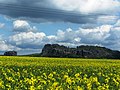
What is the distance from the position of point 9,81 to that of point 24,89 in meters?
3.36

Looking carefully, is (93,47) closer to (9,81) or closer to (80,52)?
(80,52)

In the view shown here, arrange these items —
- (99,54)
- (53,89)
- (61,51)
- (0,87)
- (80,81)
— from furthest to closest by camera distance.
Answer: (99,54)
(61,51)
(80,81)
(0,87)
(53,89)

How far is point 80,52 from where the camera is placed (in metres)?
140

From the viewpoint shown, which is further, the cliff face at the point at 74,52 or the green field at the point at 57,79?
the cliff face at the point at 74,52

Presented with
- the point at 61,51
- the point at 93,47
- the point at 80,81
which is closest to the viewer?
the point at 80,81

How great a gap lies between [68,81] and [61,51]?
123 m

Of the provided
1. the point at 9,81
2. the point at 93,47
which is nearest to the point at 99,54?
the point at 93,47

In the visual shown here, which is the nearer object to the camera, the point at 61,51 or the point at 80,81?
the point at 80,81

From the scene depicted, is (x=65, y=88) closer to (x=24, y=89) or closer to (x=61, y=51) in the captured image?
(x=24, y=89)

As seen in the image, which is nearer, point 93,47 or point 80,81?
point 80,81

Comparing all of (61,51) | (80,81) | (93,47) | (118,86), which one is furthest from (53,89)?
(93,47)

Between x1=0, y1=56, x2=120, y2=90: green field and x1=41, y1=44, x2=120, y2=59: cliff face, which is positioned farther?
x1=41, y1=44, x2=120, y2=59: cliff face

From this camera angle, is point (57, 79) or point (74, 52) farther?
point (74, 52)

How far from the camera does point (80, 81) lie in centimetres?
1627
